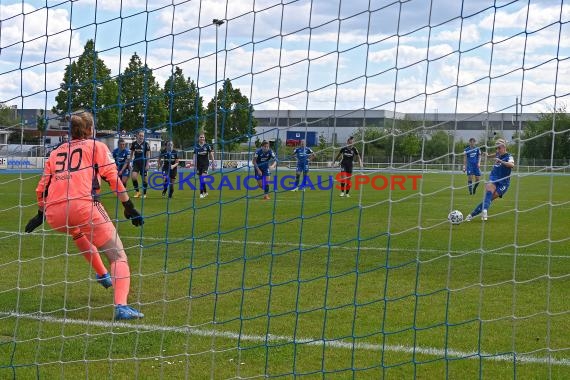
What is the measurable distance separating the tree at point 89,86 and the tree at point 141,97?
8cm

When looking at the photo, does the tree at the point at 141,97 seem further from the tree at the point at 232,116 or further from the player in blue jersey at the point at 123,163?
the player in blue jersey at the point at 123,163

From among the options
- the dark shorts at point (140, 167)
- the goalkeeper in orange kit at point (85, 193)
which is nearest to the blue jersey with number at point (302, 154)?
the goalkeeper in orange kit at point (85, 193)

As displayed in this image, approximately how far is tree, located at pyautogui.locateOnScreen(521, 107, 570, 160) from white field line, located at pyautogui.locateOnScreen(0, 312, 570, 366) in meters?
1.35

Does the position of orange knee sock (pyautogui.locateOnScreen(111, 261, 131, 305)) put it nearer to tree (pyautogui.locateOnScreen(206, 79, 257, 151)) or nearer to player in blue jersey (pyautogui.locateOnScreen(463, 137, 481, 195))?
tree (pyautogui.locateOnScreen(206, 79, 257, 151))

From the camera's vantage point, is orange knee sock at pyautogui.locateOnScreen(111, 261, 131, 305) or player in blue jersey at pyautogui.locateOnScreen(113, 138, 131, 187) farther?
player in blue jersey at pyautogui.locateOnScreen(113, 138, 131, 187)

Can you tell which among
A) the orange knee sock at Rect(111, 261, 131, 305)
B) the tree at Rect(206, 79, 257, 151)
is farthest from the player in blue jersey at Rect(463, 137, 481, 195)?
the orange knee sock at Rect(111, 261, 131, 305)

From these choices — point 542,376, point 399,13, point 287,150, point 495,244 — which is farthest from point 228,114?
point 495,244

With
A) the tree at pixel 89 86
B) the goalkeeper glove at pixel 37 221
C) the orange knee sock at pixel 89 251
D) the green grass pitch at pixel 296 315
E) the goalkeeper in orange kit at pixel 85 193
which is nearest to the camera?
the green grass pitch at pixel 296 315

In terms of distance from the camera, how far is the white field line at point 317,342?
5.04 m

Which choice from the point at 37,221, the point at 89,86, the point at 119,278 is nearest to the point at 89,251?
the point at 119,278

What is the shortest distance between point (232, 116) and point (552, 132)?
218 cm

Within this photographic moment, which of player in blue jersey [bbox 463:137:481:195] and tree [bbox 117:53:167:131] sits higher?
tree [bbox 117:53:167:131]

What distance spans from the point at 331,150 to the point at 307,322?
1350mm

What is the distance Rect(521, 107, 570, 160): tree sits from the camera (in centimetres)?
527
